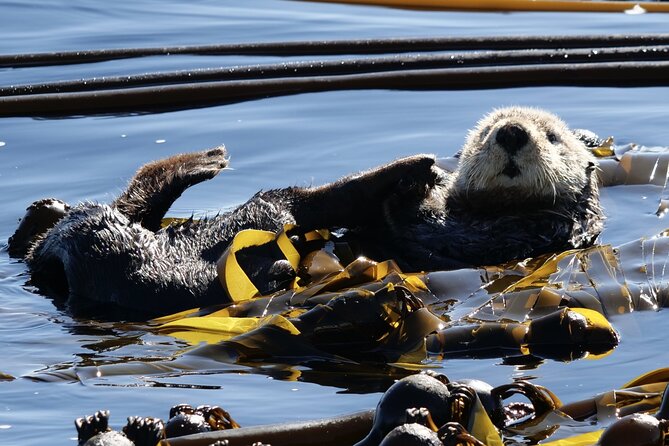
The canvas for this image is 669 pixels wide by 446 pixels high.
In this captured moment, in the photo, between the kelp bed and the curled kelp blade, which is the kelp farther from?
the curled kelp blade

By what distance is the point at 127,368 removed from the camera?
3.55 metres

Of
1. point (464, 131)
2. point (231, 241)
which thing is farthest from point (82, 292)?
point (464, 131)

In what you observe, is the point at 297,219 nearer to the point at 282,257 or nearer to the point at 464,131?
the point at 282,257

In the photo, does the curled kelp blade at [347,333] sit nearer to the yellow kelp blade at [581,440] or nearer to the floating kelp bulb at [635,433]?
the yellow kelp blade at [581,440]

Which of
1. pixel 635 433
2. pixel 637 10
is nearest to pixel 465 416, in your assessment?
pixel 635 433

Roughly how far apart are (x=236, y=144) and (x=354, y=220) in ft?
7.79

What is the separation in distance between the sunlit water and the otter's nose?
671 millimetres

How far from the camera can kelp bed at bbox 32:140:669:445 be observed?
3.52 m

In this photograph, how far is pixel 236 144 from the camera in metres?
7.14

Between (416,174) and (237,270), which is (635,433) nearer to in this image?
(237,270)

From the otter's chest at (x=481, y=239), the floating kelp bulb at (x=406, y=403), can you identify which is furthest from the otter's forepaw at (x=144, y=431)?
the otter's chest at (x=481, y=239)

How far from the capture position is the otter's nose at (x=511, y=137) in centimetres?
488

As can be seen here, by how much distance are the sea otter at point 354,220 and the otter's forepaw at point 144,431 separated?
176 centimetres

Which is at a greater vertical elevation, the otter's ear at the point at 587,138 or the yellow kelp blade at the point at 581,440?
the otter's ear at the point at 587,138
